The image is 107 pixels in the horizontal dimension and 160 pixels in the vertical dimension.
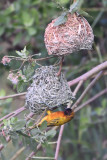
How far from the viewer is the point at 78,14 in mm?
2100

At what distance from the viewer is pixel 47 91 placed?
2.21 metres

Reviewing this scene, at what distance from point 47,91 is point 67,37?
1.17ft

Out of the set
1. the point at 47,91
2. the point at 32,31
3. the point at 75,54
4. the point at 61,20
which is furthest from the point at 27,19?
the point at 61,20

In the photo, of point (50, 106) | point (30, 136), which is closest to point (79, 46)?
point (50, 106)

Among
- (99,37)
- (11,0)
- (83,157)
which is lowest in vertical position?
(83,157)

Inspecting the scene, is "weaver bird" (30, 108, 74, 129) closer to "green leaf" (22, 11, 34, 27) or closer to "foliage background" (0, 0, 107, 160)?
"foliage background" (0, 0, 107, 160)

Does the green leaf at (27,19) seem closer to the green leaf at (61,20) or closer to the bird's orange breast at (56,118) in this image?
the bird's orange breast at (56,118)

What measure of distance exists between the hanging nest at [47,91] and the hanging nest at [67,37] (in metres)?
0.23

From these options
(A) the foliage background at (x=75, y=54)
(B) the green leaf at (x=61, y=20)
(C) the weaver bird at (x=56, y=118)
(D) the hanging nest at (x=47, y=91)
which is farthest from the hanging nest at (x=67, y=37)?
(A) the foliage background at (x=75, y=54)

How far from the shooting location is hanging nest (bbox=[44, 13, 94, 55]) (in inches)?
80.5

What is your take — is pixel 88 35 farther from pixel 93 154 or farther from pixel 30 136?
pixel 93 154

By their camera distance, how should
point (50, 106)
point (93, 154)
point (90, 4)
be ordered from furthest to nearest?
1. point (93, 154)
2. point (90, 4)
3. point (50, 106)

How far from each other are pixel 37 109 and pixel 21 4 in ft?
6.72

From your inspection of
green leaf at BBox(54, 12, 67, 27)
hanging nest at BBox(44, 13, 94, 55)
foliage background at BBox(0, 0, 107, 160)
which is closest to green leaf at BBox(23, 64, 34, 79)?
hanging nest at BBox(44, 13, 94, 55)
